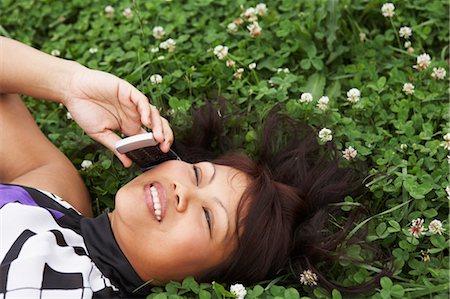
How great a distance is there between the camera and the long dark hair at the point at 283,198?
261 centimetres

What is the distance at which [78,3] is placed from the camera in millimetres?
3967

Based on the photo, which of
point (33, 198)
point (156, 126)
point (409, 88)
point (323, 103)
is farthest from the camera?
point (409, 88)

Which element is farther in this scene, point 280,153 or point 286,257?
point 280,153

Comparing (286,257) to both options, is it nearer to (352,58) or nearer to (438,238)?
(438,238)

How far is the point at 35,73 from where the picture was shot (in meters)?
2.90

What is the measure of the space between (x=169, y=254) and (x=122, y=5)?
5.76 feet

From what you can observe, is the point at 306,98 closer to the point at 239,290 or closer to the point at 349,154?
the point at 349,154

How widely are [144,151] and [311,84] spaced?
42.4 inches

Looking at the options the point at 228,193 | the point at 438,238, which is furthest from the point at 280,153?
the point at 438,238

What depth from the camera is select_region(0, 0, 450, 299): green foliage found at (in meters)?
2.66

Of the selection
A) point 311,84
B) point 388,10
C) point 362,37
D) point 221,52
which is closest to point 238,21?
point 221,52

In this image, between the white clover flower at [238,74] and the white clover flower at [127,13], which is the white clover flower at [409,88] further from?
the white clover flower at [127,13]

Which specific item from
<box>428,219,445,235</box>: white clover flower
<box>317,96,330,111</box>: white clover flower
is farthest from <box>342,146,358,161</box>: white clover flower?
<box>428,219,445,235</box>: white clover flower

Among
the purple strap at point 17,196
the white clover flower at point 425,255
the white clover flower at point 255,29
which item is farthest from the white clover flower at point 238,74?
the white clover flower at point 425,255
